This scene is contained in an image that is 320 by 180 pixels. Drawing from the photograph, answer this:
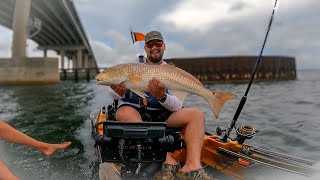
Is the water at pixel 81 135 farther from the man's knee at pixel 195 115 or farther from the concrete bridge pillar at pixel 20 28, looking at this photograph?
the concrete bridge pillar at pixel 20 28

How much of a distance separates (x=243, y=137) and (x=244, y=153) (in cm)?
26

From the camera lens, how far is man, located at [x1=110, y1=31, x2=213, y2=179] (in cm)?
412

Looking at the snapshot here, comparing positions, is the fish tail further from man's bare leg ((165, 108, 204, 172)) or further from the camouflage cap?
the camouflage cap

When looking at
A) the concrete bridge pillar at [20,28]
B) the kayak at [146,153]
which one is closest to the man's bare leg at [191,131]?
the kayak at [146,153]

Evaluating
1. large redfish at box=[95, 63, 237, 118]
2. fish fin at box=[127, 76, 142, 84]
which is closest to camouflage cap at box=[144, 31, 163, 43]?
large redfish at box=[95, 63, 237, 118]

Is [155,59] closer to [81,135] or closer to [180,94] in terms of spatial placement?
[180,94]

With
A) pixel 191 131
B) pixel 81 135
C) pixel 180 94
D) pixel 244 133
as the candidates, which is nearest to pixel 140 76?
pixel 180 94

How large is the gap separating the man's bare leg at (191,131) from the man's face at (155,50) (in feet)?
2.82

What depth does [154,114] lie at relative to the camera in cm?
484

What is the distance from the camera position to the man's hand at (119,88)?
4262mm

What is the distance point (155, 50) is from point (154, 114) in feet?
3.15

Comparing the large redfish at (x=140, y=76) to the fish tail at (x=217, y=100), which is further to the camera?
the fish tail at (x=217, y=100)

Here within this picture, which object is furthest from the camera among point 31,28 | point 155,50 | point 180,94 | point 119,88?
point 31,28

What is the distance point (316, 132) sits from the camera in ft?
30.5
